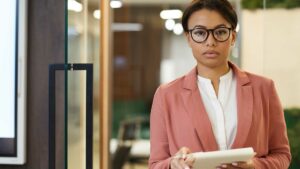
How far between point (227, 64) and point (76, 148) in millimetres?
663

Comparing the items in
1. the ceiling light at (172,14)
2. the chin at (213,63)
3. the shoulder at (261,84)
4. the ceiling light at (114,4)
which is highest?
the ceiling light at (114,4)

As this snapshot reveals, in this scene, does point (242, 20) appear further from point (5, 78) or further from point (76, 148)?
point (5, 78)

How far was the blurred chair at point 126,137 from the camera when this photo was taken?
3.58 meters

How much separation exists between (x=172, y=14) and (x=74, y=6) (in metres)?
1.60

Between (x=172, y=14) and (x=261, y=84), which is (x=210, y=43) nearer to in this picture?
(x=261, y=84)

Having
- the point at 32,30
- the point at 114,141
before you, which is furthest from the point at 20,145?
the point at 114,141

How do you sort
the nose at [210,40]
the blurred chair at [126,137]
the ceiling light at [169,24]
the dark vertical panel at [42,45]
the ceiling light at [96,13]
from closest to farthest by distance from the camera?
the nose at [210,40] < the ceiling light at [96,13] < the dark vertical panel at [42,45] < the ceiling light at [169,24] < the blurred chair at [126,137]

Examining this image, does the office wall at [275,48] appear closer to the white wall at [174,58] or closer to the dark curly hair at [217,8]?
the dark curly hair at [217,8]

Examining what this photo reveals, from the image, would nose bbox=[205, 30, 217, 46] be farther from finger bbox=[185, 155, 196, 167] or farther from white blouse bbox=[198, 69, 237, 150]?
finger bbox=[185, 155, 196, 167]

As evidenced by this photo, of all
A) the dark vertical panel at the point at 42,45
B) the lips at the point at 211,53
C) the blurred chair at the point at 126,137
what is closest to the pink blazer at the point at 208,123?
the lips at the point at 211,53

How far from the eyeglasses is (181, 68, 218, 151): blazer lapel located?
14 centimetres

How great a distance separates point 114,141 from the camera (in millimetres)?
3545

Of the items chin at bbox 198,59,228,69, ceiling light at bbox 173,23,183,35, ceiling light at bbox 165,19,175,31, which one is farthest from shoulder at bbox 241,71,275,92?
ceiling light at bbox 165,19,175,31

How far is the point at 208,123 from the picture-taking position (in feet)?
3.78
